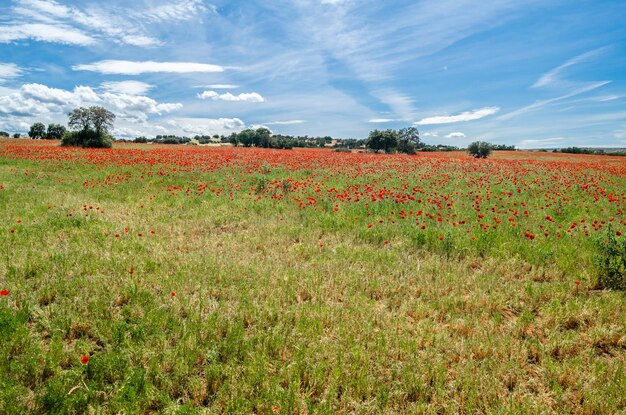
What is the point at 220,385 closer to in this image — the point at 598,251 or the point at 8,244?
the point at 8,244

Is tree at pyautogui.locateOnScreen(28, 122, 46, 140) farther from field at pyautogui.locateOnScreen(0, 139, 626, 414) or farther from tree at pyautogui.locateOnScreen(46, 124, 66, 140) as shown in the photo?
field at pyautogui.locateOnScreen(0, 139, 626, 414)

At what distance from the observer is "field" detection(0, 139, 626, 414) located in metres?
3.50

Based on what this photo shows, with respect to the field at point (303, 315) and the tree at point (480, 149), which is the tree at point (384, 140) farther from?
the field at point (303, 315)

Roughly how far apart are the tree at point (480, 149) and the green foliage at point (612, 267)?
2135 inches

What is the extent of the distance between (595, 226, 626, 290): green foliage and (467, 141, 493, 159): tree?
5424 cm

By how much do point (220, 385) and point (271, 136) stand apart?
68.6 metres

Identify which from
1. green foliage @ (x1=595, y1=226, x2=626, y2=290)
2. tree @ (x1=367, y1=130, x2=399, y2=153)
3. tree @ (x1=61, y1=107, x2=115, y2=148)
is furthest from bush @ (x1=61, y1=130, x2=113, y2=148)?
green foliage @ (x1=595, y1=226, x2=626, y2=290)

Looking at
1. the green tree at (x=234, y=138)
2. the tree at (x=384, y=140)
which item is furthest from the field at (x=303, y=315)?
→ the green tree at (x=234, y=138)

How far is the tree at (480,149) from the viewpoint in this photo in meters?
55.1

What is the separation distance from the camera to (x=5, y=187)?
1332cm

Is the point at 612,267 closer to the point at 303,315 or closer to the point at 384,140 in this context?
the point at 303,315

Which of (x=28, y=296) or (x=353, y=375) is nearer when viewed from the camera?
(x=353, y=375)

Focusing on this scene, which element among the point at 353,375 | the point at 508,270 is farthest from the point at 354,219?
the point at 353,375

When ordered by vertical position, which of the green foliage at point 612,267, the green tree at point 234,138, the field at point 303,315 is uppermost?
the green tree at point 234,138
